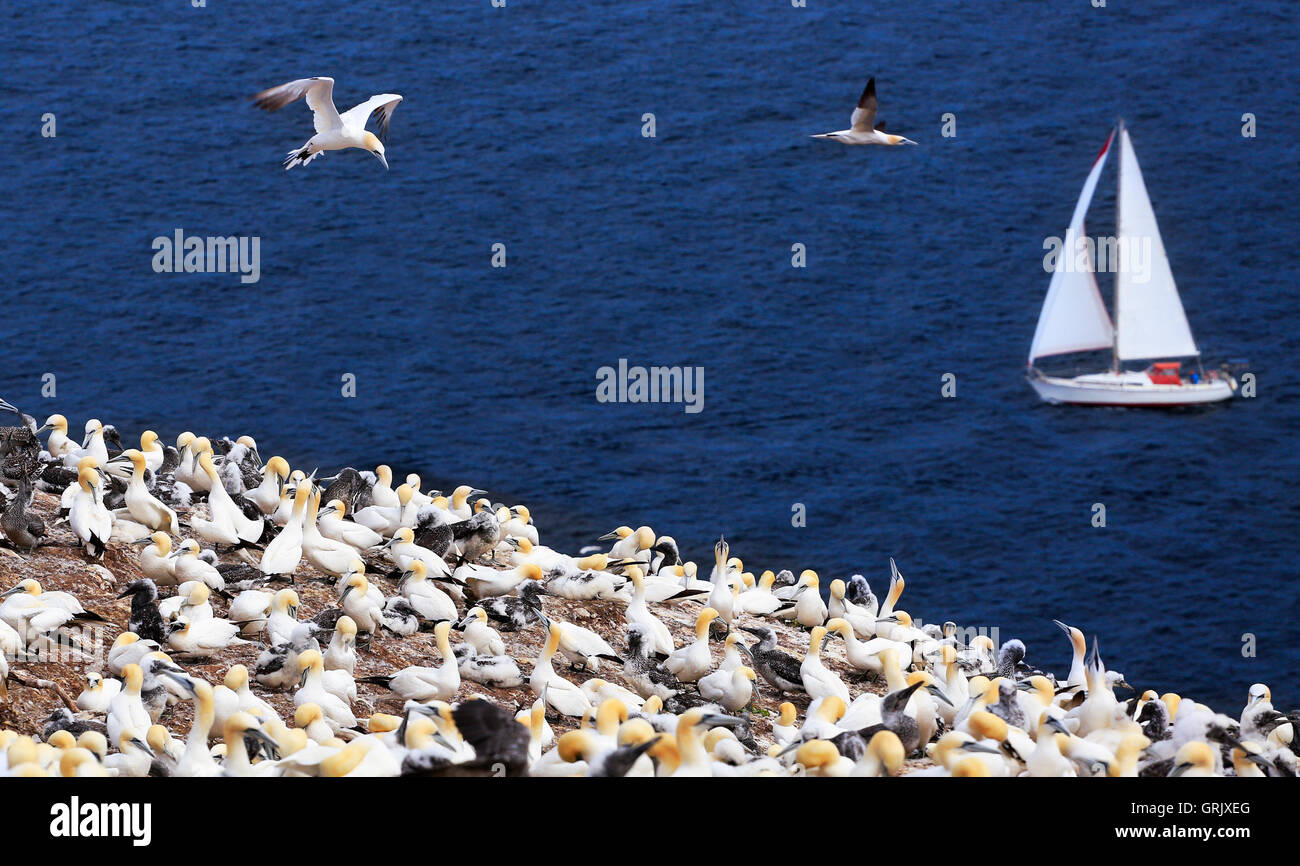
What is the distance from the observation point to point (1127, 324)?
93750 mm

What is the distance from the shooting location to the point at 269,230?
96.7 meters

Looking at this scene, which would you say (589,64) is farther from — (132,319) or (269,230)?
(132,319)

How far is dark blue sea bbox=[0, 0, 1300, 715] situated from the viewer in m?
73.9

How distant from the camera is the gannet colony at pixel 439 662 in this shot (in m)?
18.3

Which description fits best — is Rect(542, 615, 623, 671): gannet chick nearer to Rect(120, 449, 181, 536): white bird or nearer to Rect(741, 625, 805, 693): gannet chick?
Rect(741, 625, 805, 693): gannet chick

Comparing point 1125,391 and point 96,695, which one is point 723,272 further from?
point 96,695

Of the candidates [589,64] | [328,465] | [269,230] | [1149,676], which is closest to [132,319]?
[269,230]

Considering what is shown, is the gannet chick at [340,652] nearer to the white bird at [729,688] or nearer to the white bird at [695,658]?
the white bird at [695,658]

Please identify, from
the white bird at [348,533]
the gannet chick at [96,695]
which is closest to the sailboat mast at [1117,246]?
the white bird at [348,533]

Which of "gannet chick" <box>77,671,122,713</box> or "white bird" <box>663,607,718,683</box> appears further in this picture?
"white bird" <box>663,607,718,683</box>

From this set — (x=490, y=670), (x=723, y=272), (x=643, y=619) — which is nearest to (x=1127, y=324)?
(x=723, y=272)

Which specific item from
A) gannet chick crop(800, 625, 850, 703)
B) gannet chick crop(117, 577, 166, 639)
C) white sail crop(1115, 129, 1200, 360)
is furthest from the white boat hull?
gannet chick crop(117, 577, 166, 639)

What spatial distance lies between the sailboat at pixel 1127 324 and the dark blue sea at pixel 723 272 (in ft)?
4.62

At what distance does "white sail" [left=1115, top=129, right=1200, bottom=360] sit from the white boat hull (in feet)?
11.0
